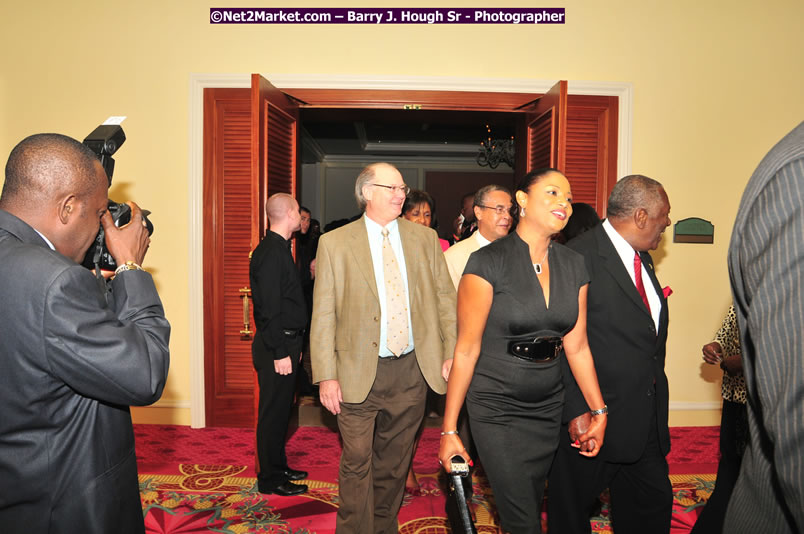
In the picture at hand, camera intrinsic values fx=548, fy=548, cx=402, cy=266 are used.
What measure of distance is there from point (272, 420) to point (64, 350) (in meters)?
2.38

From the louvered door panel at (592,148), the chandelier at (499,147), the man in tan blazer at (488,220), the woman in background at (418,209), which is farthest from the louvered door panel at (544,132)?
the chandelier at (499,147)

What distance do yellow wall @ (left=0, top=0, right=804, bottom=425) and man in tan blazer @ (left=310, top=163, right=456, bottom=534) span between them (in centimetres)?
249

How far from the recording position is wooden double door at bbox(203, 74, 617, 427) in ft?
15.2

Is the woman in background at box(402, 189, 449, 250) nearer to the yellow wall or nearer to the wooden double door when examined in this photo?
the wooden double door

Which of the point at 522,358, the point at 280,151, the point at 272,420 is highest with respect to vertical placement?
the point at 280,151

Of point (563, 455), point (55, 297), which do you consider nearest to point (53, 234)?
point (55, 297)

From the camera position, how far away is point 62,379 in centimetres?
121

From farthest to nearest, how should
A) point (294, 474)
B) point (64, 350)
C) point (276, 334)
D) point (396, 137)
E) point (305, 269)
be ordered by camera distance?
point (396, 137), point (305, 269), point (294, 474), point (276, 334), point (64, 350)

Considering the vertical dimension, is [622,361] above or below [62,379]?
below

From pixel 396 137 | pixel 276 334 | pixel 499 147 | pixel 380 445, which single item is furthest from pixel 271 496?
pixel 396 137

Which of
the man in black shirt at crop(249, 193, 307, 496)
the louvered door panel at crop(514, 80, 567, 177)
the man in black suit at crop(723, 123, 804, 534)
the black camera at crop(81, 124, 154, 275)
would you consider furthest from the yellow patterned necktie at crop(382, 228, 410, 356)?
the man in black suit at crop(723, 123, 804, 534)

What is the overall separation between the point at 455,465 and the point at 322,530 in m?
1.73

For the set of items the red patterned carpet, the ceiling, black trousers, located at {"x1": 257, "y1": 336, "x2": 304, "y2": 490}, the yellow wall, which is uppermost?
the ceiling

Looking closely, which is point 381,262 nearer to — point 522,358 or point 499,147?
point 522,358
